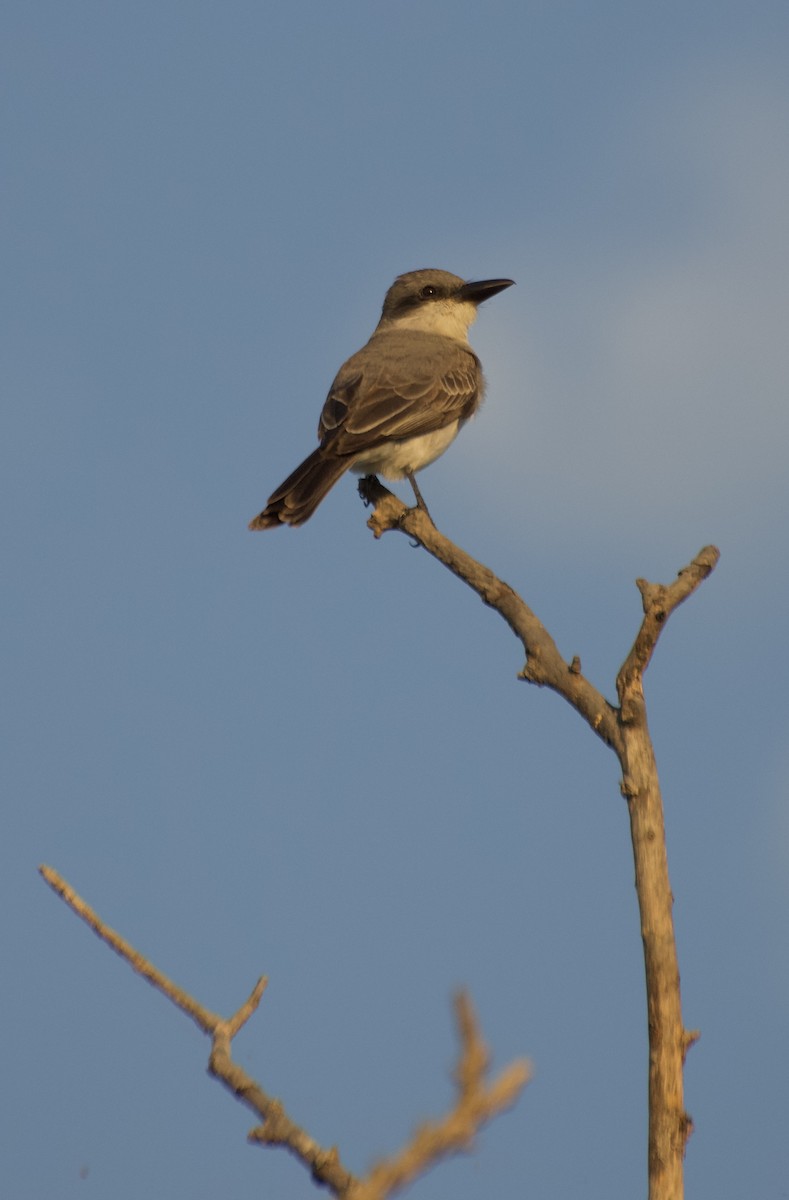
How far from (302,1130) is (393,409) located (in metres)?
6.74

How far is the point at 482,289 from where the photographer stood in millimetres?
12039

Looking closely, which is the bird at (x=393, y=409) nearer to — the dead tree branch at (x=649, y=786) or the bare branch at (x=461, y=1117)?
the dead tree branch at (x=649, y=786)

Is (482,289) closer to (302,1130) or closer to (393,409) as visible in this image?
(393,409)

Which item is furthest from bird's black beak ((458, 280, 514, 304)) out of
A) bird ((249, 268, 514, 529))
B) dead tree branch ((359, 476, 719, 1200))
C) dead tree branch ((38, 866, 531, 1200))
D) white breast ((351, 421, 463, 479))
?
dead tree branch ((38, 866, 531, 1200))

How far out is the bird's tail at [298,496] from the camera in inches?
361

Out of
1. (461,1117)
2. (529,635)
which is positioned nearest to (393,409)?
(529,635)

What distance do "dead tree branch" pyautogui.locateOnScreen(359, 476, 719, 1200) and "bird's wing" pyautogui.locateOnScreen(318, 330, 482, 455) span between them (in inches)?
86.1

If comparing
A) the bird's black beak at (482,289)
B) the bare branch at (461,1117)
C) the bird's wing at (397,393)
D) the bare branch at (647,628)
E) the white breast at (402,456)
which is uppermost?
the bird's black beak at (482,289)

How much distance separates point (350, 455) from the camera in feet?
31.6

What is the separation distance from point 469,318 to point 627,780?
6.95 m

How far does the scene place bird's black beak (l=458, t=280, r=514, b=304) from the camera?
39.5 ft

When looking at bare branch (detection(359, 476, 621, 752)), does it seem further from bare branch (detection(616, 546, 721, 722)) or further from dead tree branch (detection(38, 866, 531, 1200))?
dead tree branch (detection(38, 866, 531, 1200))

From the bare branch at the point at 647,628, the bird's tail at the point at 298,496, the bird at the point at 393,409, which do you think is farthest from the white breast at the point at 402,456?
the bare branch at the point at 647,628

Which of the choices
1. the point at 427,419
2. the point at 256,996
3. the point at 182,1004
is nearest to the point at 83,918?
the point at 182,1004
